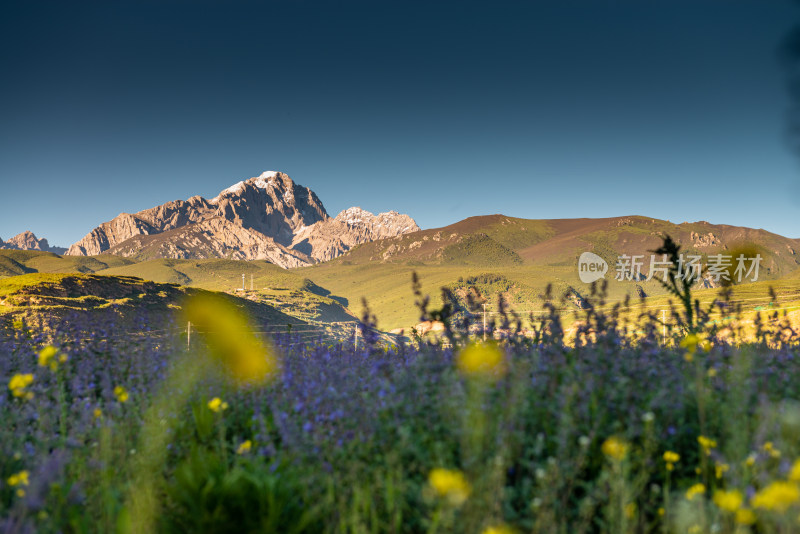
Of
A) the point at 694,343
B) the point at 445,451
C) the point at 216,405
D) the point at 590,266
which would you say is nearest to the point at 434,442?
the point at 445,451

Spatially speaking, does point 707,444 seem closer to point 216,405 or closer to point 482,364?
point 482,364

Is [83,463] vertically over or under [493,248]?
under

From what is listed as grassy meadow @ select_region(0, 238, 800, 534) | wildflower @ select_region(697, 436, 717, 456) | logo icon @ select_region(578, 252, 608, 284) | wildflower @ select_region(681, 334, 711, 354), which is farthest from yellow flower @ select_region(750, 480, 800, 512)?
logo icon @ select_region(578, 252, 608, 284)

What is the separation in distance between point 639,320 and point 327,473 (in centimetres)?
468

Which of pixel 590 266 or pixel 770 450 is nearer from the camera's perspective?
pixel 770 450

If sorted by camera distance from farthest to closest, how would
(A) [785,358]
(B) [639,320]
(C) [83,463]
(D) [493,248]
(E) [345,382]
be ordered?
(D) [493,248], (B) [639,320], (A) [785,358], (E) [345,382], (C) [83,463]

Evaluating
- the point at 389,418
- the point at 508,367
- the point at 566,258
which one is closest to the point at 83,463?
the point at 389,418

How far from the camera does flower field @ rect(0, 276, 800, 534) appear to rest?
87.6 inches

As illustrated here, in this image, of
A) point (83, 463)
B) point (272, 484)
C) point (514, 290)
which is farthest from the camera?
point (514, 290)

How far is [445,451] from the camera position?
2756 millimetres

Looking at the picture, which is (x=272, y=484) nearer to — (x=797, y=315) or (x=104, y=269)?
(x=797, y=315)

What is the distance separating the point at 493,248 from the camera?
14675 centimetres

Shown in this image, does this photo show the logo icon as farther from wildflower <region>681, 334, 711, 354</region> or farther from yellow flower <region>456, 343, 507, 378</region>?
yellow flower <region>456, 343, 507, 378</region>

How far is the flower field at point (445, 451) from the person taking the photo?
222 centimetres
